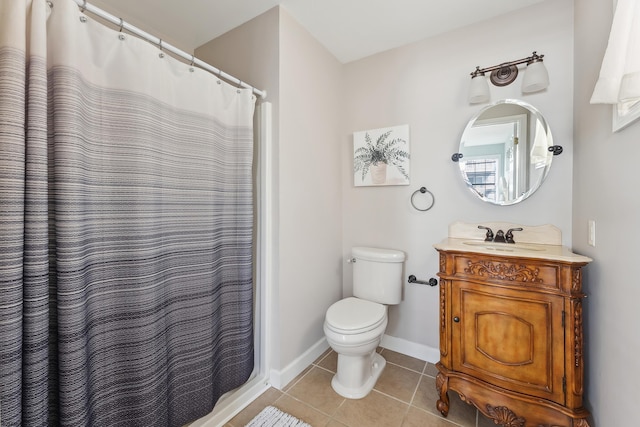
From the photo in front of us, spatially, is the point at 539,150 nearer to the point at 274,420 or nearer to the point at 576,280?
the point at 576,280

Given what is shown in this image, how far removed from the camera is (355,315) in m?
1.67

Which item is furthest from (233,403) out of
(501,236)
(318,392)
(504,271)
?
(501,236)

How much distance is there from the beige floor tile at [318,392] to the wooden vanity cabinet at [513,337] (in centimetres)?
61

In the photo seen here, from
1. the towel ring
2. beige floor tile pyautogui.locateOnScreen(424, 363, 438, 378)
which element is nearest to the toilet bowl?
beige floor tile pyautogui.locateOnScreen(424, 363, 438, 378)

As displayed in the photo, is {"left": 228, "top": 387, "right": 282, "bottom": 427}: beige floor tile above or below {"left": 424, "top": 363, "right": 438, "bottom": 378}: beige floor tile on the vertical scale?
below

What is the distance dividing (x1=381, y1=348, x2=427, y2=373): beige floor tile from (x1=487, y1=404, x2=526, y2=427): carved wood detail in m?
0.59

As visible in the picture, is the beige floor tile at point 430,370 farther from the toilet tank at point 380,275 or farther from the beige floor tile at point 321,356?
the beige floor tile at point 321,356

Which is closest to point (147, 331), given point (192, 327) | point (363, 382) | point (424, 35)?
point (192, 327)

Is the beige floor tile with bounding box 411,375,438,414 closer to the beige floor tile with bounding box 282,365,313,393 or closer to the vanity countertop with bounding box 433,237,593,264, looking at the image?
Answer: the beige floor tile with bounding box 282,365,313,393

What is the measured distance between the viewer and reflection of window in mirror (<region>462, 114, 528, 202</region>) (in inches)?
64.8

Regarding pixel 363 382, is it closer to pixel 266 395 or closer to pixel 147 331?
pixel 266 395

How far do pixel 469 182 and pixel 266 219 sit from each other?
138 centimetres

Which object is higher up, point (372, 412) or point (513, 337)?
point (513, 337)

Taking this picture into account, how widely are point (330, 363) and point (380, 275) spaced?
746 mm
